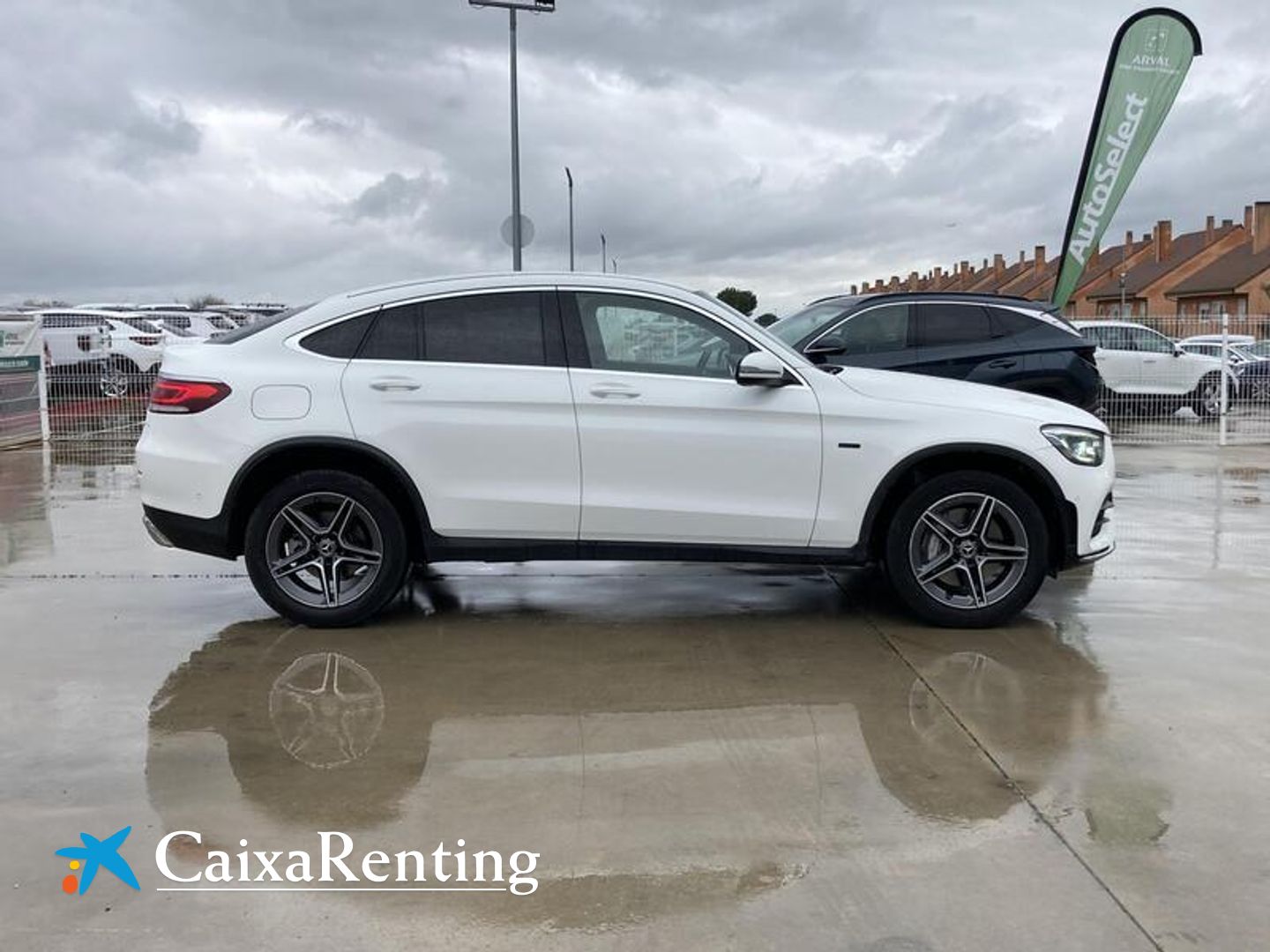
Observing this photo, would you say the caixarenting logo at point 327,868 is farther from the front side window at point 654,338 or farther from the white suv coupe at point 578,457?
the front side window at point 654,338

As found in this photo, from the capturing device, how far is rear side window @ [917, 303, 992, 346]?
389 inches

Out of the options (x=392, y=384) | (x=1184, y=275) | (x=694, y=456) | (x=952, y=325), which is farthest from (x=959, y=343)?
(x=1184, y=275)

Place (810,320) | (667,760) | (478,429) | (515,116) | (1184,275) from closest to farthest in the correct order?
1. (667,760)
2. (478,429)
3. (810,320)
4. (515,116)
5. (1184,275)

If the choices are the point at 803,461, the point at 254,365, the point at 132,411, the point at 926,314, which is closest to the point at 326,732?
the point at 254,365

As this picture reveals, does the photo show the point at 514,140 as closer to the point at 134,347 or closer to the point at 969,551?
the point at 134,347

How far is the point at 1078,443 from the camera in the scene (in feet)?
19.1

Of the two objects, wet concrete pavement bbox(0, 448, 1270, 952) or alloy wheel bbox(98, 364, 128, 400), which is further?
alloy wheel bbox(98, 364, 128, 400)

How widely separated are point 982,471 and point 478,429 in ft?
8.28

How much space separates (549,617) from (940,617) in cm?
200

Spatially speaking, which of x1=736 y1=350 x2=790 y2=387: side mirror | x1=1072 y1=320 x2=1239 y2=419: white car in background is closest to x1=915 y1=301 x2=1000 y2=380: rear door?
x1=736 y1=350 x2=790 y2=387: side mirror

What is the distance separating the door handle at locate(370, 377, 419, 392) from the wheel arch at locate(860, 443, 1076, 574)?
2321mm

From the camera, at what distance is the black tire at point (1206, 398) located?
19250mm

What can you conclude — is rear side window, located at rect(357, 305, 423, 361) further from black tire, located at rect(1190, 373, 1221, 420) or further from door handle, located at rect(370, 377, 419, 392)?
black tire, located at rect(1190, 373, 1221, 420)

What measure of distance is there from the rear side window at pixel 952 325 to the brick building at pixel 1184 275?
4106cm
